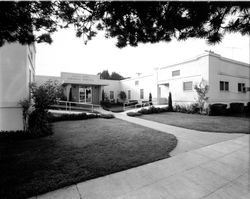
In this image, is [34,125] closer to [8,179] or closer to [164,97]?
[8,179]

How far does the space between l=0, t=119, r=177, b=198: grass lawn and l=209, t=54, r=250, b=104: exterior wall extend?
1143 centimetres

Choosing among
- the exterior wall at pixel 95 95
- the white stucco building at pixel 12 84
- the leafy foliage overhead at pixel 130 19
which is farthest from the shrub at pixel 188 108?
the white stucco building at pixel 12 84

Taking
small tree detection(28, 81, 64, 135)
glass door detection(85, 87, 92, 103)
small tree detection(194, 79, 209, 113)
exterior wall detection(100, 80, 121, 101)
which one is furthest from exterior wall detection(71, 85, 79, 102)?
small tree detection(194, 79, 209, 113)

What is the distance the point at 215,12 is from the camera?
8.16 feet

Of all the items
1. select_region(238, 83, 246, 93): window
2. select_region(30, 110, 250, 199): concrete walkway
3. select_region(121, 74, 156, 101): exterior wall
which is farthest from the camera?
select_region(121, 74, 156, 101): exterior wall

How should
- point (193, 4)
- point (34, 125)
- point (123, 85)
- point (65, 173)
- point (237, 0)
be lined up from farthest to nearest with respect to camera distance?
point (123, 85), point (34, 125), point (65, 173), point (193, 4), point (237, 0)

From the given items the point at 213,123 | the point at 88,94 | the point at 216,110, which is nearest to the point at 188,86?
the point at 216,110

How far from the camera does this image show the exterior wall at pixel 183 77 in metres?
13.8

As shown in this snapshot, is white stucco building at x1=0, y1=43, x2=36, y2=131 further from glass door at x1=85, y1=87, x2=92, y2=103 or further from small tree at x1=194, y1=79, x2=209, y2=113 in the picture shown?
small tree at x1=194, y1=79, x2=209, y2=113

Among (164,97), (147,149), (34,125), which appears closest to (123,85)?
(164,97)

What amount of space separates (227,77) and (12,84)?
734 inches

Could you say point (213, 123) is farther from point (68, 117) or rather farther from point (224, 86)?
point (68, 117)

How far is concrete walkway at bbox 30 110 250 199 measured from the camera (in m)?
2.36

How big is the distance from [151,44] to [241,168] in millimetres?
3830
